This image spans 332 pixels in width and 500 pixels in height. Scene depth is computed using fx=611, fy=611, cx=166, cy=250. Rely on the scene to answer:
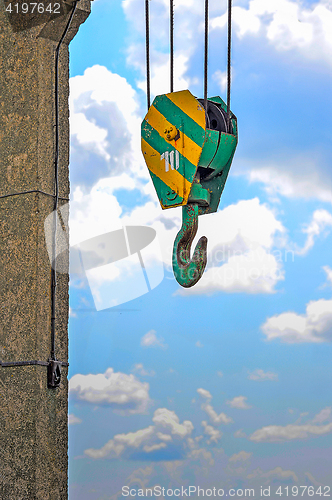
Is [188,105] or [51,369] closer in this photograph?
[51,369]

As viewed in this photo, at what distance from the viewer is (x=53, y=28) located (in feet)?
11.3

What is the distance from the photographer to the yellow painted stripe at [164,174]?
11.0 feet

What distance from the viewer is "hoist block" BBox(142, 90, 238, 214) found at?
3.36m

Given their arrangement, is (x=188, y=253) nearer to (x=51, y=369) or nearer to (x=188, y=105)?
(x=188, y=105)

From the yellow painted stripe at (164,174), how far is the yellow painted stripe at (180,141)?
110 millimetres

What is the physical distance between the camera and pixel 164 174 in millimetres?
3461

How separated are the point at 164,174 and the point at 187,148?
0.67ft

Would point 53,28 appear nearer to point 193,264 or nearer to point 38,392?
point 193,264

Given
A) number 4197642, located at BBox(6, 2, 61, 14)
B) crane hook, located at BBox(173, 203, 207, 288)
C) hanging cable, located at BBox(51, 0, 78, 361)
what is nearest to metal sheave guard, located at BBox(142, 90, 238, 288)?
crane hook, located at BBox(173, 203, 207, 288)

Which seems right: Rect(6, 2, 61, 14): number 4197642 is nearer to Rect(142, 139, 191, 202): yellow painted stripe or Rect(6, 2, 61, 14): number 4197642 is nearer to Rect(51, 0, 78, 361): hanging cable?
Rect(51, 0, 78, 361): hanging cable

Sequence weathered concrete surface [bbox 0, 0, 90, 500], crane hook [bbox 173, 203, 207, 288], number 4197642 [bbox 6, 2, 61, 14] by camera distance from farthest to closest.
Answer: number 4197642 [bbox 6, 2, 61, 14]
crane hook [bbox 173, 203, 207, 288]
weathered concrete surface [bbox 0, 0, 90, 500]

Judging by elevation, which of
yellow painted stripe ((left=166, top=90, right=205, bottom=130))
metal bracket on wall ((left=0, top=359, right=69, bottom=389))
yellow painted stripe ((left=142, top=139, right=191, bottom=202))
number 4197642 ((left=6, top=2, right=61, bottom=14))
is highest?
number 4197642 ((left=6, top=2, right=61, bottom=14))

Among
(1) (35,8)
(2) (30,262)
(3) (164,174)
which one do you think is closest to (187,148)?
(3) (164,174)

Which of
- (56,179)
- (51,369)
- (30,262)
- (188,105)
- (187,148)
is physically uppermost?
(188,105)
